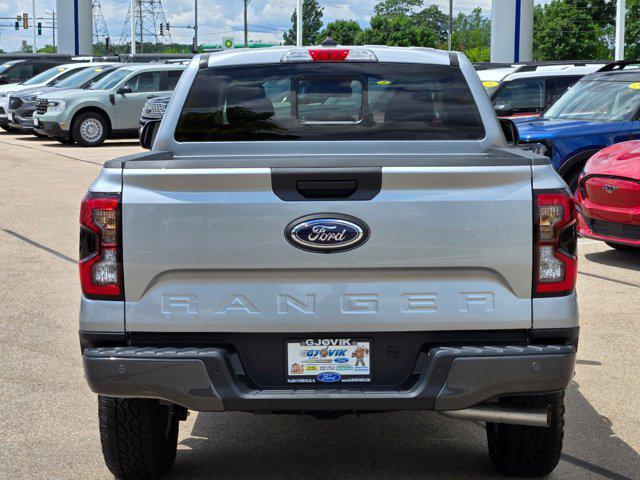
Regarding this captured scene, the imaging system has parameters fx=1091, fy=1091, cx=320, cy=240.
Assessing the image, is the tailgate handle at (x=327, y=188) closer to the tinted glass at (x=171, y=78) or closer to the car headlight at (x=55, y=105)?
the car headlight at (x=55, y=105)

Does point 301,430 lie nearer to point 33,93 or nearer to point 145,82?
point 145,82

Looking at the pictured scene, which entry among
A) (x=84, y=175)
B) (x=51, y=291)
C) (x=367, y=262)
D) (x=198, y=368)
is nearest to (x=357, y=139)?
(x=367, y=262)

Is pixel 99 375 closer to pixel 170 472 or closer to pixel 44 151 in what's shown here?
pixel 170 472

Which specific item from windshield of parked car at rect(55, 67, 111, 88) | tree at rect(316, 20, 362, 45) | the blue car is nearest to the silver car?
windshield of parked car at rect(55, 67, 111, 88)

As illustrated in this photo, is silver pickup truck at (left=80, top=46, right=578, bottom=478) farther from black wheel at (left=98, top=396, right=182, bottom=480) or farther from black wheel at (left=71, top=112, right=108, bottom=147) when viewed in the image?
black wheel at (left=71, top=112, right=108, bottom=147)

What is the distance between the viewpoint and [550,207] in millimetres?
3898

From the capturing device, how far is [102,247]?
12.9 ft

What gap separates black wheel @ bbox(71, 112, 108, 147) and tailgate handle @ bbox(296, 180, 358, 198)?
21234 mm

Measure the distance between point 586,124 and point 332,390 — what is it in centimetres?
916

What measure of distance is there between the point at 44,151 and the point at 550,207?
20.1 metres

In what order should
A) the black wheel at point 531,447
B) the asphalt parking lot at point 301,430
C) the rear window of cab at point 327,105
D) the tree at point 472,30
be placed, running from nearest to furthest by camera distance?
the black wheel at point 531,447 → the asphalt parking lot at point 301,430 → the rear window of cab at point 327,105 → the tree at point 472,30

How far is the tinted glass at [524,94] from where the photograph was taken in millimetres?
16812

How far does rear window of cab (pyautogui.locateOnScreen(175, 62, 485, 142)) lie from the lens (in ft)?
16.4

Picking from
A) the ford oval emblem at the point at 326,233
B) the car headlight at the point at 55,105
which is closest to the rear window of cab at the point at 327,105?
the ford oval emblem at the point at 326,233
